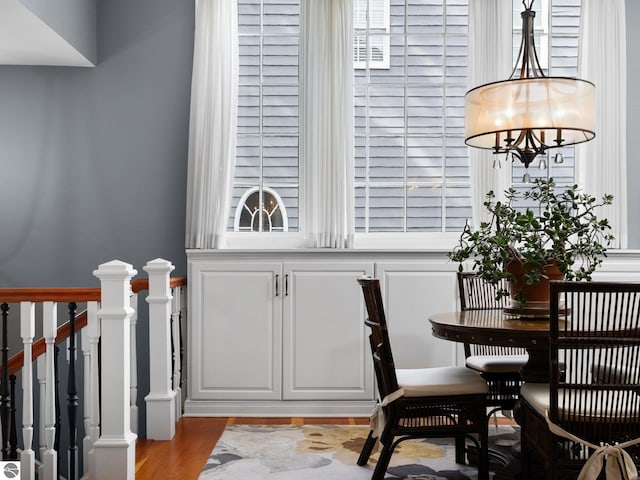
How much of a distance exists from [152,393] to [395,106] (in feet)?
8.20

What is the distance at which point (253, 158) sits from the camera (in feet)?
14.3

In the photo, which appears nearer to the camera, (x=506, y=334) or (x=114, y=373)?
(x=506, y=334)

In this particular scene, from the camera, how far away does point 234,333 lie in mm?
4031

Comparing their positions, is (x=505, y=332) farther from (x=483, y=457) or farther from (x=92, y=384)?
(x=92, y=384)

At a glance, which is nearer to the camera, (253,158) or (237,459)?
(237,459)

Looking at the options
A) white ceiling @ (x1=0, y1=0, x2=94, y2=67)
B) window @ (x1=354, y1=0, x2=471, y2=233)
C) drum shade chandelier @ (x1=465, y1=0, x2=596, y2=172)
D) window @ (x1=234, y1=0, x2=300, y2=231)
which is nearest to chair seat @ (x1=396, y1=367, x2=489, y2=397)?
drum shade chandelier @ (x1=465, y1=0, x2=596, y2=172)

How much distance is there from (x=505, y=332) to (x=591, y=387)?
1.31 ft

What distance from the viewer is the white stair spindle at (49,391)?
260 centimetres

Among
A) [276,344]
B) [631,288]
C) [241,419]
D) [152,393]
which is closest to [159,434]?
[152,393]

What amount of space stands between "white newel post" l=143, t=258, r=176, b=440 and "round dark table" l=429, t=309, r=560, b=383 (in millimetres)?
1539

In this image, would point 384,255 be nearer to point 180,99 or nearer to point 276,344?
point 276,344

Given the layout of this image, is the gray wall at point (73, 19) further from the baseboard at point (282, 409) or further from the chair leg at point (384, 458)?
the chair leg at point (384, 458)

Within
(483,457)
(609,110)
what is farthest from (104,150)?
(609,110)

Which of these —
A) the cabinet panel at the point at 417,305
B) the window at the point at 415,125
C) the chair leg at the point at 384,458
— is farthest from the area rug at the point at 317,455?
the window at the point at 415,125
